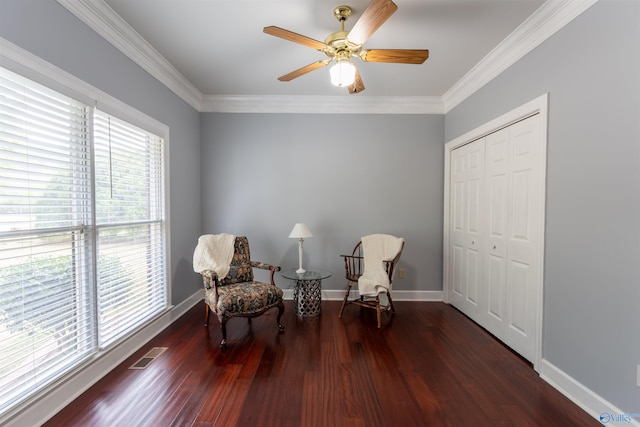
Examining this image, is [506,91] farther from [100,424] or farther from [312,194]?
[100,424]

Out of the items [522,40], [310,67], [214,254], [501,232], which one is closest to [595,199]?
[501,232]

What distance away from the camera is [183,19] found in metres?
2.00

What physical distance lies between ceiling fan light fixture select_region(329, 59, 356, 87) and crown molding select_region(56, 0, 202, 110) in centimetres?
166

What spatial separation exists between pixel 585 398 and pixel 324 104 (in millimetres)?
3536

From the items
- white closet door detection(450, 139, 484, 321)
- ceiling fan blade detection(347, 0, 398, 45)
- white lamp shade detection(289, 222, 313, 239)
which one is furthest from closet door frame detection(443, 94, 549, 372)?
white lamp shade detection(289, 222, 313, 239)

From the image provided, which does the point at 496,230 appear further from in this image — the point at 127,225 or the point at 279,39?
the point at 127,225

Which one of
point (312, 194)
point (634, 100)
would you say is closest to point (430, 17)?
point (634, 100)

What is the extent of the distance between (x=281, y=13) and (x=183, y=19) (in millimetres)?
753

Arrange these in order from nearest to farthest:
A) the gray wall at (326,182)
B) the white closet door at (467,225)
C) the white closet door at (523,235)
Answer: the white closet door at (523,235) < the white closet door at (467,225) < the gray wall at (326,182)

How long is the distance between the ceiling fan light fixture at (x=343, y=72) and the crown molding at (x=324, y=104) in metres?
1.58

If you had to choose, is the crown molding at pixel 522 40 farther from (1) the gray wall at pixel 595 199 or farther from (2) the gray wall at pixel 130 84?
(2) the gray wall at pixel 130 84

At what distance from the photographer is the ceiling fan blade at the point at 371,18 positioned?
4.58 ft

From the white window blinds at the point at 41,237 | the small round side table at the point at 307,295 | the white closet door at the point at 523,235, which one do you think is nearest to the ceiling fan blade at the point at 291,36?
the white window blinds at the point at 41,237

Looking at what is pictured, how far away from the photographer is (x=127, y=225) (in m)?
2.23
